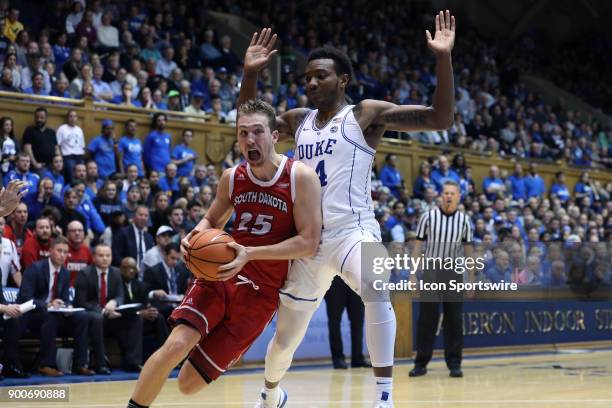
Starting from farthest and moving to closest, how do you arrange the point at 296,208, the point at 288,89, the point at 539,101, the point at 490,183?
the point at 539,101 → the point at 490,183 → the point at 288,89 → the point at 296,208

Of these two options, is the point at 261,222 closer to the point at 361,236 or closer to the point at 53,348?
the point at 361,236

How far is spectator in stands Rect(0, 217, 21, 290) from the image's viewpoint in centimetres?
1019

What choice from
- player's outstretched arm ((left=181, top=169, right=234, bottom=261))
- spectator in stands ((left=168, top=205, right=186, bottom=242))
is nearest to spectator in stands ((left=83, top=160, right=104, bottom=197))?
spectator in stands ((left=168, top=205, right=186, bottom=242))

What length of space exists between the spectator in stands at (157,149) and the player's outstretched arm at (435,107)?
28.0ft

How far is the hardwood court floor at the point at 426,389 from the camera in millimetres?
7496

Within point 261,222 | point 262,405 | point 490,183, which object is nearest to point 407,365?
point 262,405

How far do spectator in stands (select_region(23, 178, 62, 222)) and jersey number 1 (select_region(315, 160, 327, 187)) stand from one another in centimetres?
622

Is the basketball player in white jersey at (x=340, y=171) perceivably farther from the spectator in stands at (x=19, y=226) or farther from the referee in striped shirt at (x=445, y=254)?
the spectator in stands at (x=19, y=226)

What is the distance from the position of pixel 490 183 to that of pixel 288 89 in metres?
4.78

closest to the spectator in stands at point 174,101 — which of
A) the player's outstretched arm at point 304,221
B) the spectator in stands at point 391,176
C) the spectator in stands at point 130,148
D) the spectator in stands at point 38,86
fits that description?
the spectator in stands at point 130,148

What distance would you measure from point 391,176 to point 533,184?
4.89 m

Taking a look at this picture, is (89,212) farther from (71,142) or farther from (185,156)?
(185,156)

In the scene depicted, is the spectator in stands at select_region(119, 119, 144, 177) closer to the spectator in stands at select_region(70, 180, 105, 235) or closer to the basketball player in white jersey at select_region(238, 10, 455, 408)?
the spectator in stands at select_region(70, 180, 105, 235)

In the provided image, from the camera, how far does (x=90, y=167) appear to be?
41.3ft
